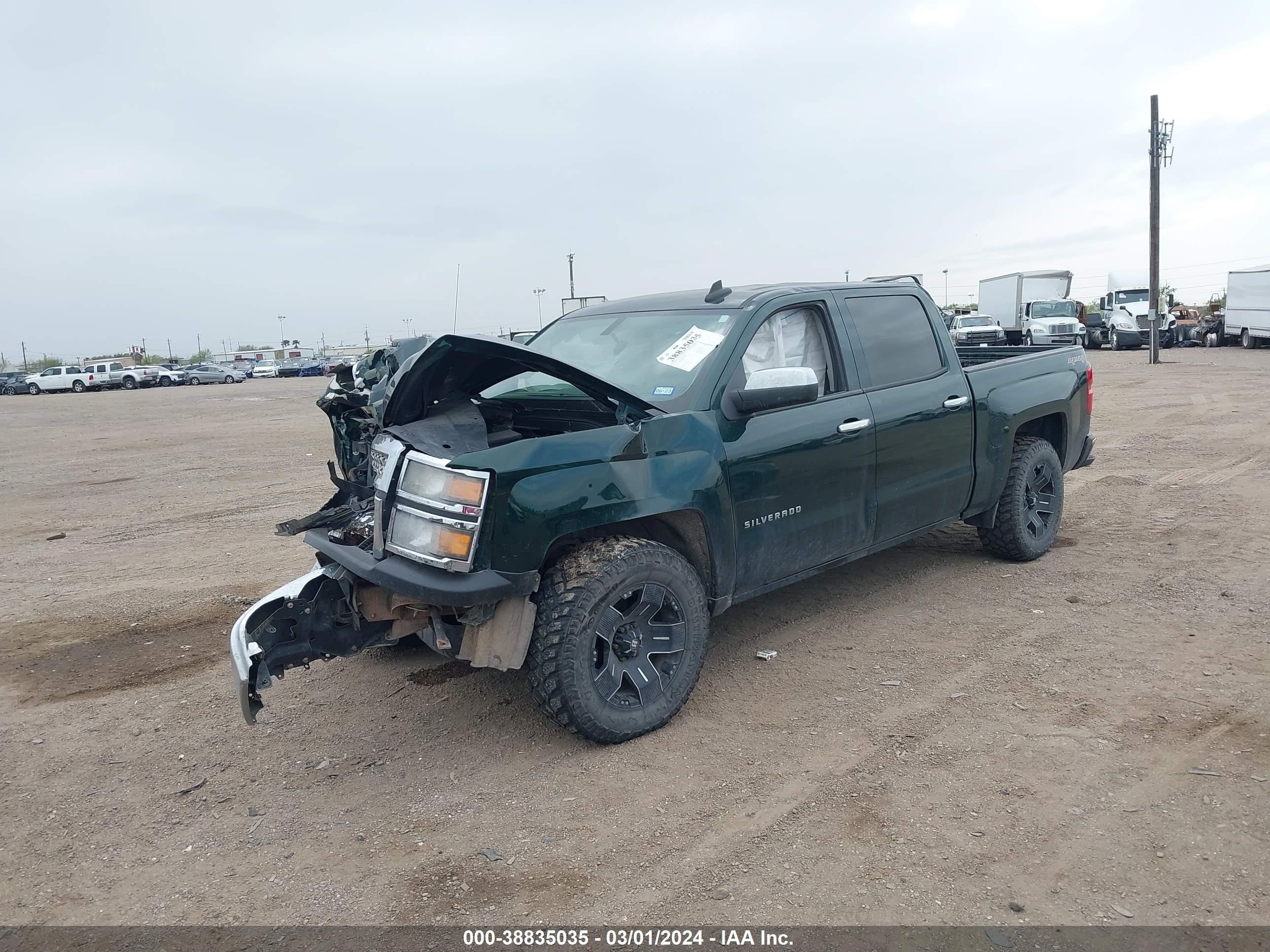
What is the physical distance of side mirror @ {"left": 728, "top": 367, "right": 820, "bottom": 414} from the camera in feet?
13.3

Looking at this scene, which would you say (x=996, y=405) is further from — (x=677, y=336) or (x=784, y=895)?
(x=784, y=895)

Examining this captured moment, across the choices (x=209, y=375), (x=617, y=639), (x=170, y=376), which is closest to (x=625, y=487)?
(x=617, y=639)

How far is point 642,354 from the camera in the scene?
15.3ft

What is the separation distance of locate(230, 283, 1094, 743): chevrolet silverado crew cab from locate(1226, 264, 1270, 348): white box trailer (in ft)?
108

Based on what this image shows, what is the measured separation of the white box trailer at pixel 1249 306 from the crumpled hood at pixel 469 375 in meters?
35.2

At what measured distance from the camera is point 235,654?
359 cm

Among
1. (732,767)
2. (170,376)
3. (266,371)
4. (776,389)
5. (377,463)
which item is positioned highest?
(266,371)

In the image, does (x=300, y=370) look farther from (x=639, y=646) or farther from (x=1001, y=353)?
(x=639, y=646)

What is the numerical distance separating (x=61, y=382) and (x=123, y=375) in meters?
2.90

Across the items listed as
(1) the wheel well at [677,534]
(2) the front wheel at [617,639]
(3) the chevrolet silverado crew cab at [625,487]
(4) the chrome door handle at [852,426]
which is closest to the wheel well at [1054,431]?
(3) the chevrolet silverado crew cab at [625,487]

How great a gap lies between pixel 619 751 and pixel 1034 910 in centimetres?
164

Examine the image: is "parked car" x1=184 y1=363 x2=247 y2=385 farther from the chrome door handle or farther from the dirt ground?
the chrome door handle

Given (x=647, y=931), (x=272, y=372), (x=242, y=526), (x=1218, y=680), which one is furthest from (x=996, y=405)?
(x=272, y=372)

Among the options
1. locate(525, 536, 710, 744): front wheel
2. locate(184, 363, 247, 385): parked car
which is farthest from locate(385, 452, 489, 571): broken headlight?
locate(184, 363, 247, 385): parked car
